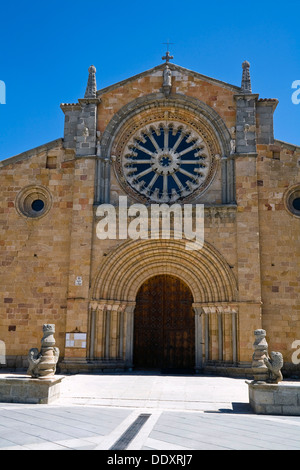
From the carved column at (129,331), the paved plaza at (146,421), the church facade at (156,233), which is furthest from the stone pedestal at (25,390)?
the carved column at (129,331)

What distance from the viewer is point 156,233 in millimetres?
15906

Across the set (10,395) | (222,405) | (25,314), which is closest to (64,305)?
(25,314)

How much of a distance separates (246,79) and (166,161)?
4.15 metres

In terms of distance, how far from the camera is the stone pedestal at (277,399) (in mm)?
Result: 8938

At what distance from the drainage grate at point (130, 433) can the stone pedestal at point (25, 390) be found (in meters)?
2.21

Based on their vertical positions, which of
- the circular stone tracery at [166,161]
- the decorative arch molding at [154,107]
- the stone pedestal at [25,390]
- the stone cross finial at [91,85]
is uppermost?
the stone cross finial at [91,85]

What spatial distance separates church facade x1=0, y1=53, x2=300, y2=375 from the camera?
50.3 feet

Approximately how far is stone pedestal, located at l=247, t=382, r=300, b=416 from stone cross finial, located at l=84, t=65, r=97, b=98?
1232 centimetres

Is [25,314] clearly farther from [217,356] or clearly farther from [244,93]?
[244,93]

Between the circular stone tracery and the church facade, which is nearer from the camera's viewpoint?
the church facade

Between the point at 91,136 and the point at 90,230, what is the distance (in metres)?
3.54

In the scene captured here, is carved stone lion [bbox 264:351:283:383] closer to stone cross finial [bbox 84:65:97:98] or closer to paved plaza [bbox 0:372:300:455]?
paved plaza [bbox 0:372:300:455]

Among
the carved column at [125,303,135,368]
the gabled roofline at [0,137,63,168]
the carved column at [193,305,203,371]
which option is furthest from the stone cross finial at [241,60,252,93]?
the carved column at [125,303,135,368]

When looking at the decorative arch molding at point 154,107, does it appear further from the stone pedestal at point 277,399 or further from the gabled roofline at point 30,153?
the stone pedestal at point 277,399
